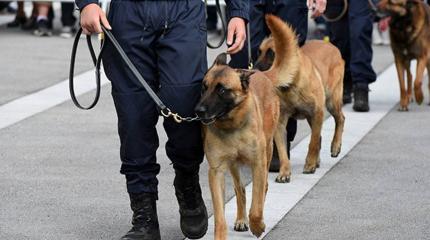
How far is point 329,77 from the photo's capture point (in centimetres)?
856

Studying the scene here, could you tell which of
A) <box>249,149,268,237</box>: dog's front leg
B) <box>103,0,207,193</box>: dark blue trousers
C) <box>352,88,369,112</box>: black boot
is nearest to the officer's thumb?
<box>103,0,207,193</box>: dark blue trousers

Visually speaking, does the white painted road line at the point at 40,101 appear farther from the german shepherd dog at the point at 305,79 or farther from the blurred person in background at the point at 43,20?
the blurred person in background at the point at 43,20

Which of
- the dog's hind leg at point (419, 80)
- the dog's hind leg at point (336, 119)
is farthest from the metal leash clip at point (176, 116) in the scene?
the dog's hind leg at point (419, 80)

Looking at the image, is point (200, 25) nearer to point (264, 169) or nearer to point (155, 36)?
point (155, 36)

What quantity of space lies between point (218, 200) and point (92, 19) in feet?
3.69

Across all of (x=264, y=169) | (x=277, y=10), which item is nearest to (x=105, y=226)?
(x=264, y=169)

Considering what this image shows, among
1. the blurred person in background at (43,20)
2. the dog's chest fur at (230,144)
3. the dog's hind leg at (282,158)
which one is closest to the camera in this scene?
the dog's chest fur at (230,144)

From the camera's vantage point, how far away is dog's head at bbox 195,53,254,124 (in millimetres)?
5656

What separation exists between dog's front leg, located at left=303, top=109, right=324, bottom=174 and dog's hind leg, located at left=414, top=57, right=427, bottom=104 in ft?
9.90

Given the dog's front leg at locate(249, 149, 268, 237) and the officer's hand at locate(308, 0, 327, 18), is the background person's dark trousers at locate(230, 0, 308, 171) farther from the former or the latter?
the dog's front leg at locate(249, 149, 268, 237)

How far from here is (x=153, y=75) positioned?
590 cm

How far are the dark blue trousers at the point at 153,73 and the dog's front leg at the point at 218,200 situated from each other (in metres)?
0.17

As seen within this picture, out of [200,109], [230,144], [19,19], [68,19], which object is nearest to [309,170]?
[230,144]

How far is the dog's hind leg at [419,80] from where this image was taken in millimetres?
10859
